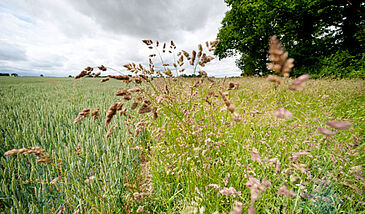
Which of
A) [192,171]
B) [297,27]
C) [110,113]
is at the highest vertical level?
[297,27]

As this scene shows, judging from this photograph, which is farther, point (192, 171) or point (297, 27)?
point (297, 27)

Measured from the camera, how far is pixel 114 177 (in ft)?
4.58

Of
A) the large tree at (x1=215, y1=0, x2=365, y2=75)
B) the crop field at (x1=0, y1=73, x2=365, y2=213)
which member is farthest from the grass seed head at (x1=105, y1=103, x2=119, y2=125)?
the large tree at (x1=215, y1=0, x2=365, y2=75)

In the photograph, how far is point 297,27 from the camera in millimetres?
14070

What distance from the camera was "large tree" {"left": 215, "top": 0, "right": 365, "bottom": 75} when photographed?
1223 cm

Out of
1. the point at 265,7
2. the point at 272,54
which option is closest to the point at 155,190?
the point at 272,54

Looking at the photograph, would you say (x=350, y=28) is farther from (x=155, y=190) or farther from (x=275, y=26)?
(x=155, y=190)

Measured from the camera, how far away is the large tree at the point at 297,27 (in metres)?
12.2

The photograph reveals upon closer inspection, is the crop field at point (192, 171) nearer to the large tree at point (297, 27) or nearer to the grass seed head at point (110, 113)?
the grass seed head at point (110, 113)

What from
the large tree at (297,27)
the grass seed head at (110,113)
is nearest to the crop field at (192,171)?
the grass seed head at (110,113)

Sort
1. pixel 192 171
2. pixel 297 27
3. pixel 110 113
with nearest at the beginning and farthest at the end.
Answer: pixel 110 113 → pixel 192 171 → pixel 297 27

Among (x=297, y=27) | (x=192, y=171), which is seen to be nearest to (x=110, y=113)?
(x=192, y=171)

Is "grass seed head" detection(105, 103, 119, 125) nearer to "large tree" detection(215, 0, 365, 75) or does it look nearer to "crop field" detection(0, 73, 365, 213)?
"crop field" detection(0, 73, 365, 213)

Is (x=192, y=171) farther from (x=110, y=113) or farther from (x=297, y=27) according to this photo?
(x=297, y=27)
